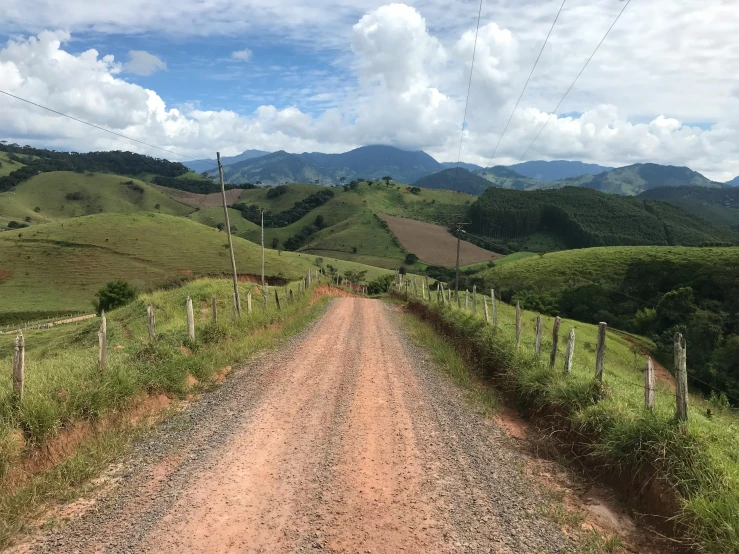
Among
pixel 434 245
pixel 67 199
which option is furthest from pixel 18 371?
pixel 67 199

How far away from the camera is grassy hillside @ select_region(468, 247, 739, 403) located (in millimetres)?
43875

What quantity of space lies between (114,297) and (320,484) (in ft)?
187

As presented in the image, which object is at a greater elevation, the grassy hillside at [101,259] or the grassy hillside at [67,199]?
the grassy hillside at [67,199]

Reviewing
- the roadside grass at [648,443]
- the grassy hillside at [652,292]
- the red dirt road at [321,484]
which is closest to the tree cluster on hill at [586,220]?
the grassy hillside at [652,292]

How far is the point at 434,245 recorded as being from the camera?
144750mm

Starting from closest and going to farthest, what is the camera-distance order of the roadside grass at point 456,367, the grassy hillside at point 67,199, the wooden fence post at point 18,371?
the wooden fence post at point 18,371, the roadside grass at point 456,367, the grassy hillside at point 67,199

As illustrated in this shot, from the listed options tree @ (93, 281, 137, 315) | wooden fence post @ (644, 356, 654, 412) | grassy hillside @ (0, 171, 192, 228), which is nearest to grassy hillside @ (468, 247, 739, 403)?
wooden fence post @ (644, 356, 654, 412)

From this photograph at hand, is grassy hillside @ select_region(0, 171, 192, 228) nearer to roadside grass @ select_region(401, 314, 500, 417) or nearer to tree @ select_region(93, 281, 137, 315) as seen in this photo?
tree @ select_region(93, 281, 137, 315)

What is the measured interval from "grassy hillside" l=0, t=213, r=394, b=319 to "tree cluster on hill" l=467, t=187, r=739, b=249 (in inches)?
4189

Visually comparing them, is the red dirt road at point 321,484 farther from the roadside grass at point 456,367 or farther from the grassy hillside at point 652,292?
the grassy hillside at point 652,292

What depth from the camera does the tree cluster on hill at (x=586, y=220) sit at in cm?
15350

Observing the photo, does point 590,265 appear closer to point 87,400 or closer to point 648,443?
point 648,443

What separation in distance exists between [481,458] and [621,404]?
262 cm

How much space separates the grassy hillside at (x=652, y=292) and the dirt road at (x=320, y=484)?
31.9 meters
